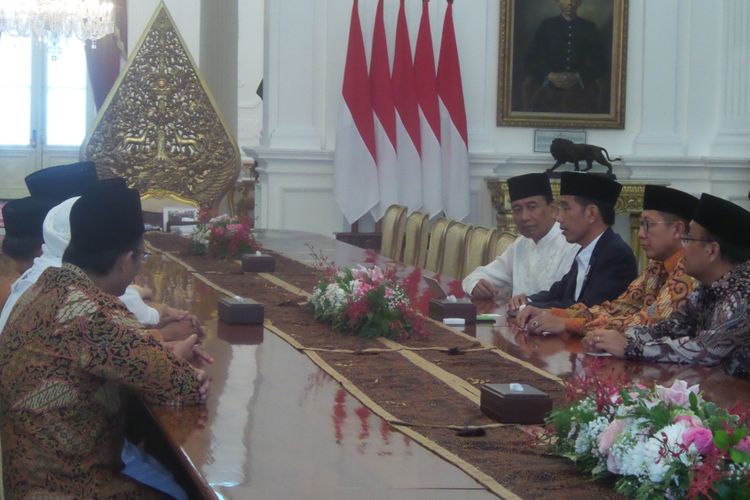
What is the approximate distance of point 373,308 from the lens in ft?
12.3

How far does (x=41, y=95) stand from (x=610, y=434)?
1614 centimetres

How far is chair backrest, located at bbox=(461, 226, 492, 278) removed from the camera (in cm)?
645

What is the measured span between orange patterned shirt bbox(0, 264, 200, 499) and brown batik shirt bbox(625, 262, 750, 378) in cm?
156

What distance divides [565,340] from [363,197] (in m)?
6.17

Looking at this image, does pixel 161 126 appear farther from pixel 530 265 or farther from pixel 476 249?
pixel 530 265

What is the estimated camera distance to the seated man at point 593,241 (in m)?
4.83

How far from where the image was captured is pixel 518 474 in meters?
2.18

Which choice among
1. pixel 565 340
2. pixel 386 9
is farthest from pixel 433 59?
pixel 565 340

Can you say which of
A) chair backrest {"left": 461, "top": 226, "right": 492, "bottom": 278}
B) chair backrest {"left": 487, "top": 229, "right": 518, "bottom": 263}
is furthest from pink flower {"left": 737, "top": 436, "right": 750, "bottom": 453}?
chair backrest {"left": 461, "top": 226, "right": 492, "bottom": 278}

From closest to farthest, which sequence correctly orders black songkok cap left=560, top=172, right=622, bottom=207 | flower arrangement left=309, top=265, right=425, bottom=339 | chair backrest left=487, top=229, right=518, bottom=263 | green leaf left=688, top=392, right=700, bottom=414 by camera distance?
green leaf left=688, top=392, right=700, bottom=414 < flower arrangement left=309, top=265, right=425, bottom=339 < black songkok cap left=560, top=172, right=622, bottom=207 < chair backrest left=487, top=229, right=518, bottom=263

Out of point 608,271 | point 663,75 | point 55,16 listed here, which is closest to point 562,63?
point 663,75

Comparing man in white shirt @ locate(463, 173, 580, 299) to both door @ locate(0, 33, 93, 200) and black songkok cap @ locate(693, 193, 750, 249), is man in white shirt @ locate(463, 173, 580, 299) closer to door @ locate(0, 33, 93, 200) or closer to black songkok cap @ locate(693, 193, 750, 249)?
black songkok cap @ locate(693, 193, 750, 249)

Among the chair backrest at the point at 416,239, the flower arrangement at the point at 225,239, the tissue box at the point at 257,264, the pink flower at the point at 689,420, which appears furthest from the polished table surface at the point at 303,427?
the chair backrest at the point at 416,239

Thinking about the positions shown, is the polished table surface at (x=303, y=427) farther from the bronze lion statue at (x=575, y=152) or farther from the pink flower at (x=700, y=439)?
the bronze lion statue at (x=575, y=152)
